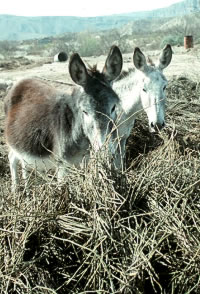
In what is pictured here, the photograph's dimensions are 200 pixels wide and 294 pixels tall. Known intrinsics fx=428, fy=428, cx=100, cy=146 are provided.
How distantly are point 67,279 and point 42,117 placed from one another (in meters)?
3.27

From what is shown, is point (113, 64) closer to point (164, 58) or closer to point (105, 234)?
point (164, 58)

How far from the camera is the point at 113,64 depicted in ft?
17.1

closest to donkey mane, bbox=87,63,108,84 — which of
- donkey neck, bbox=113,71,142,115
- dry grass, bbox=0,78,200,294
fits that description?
donkey neck, bbox=113,71,142,115

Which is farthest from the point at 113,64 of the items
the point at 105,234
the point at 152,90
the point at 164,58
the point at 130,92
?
the point at 105,234

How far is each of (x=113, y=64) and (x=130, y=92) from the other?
169cm

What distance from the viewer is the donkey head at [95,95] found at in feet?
15.0

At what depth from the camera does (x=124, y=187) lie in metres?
3.01

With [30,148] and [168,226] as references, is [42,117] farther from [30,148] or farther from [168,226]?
[168,226]

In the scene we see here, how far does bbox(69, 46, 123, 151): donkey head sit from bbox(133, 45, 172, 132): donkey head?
1.25m

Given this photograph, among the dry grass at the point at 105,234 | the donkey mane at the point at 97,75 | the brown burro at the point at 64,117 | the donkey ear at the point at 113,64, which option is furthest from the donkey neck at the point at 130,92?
the dry grass at the point at 105,234

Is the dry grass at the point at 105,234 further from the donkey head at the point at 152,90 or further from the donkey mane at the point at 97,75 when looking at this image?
the donkey head at the point at 152,90

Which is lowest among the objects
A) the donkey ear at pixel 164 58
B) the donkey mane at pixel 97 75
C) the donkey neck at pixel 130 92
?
the donkey neck at pixel 130 92

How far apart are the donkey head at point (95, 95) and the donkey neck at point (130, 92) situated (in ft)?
5.30

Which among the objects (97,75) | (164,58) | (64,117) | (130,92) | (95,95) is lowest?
(130,92)
